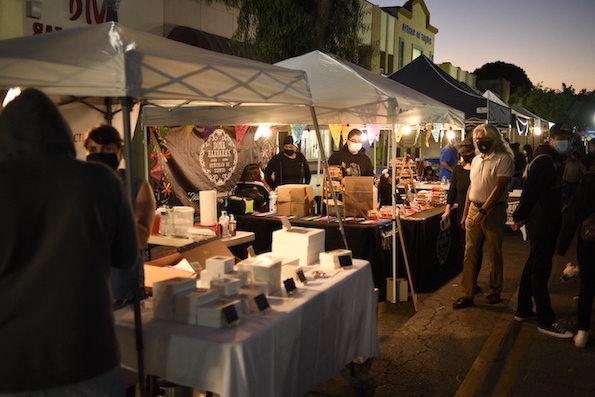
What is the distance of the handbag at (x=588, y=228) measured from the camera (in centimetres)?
478

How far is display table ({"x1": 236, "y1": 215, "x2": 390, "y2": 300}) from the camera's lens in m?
6.34

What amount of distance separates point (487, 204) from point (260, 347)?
159 inches

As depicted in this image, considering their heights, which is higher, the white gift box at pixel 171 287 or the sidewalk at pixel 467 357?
the white gift box at pixel 171 287

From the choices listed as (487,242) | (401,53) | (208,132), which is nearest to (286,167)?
(208,132)

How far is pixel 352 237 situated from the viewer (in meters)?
6.40

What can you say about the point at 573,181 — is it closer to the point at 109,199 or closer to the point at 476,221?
the point at 476,221

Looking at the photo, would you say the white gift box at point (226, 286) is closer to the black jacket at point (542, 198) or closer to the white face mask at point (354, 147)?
the black jacket at point (542, 198)

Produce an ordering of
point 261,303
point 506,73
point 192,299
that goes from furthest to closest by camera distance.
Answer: point 506,73 < point 261,303 < point 192,299

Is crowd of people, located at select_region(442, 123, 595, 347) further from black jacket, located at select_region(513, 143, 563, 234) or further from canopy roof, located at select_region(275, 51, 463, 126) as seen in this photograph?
canopy roof, located at select_region(275, 51, 463, 126)

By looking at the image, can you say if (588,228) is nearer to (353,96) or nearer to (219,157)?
(353,96)

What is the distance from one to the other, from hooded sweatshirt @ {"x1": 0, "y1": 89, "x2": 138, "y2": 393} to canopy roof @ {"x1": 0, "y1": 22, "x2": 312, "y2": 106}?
876 mm

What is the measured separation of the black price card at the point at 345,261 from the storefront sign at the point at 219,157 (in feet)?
24.8

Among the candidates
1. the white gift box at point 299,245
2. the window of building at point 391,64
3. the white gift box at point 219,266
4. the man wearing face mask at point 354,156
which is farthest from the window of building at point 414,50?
the white gift box at point 219,266

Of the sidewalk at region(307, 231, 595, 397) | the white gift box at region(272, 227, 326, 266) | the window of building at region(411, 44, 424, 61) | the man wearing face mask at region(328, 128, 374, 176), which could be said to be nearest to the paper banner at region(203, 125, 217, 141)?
the man wearing face mask at region(328, 128, 374, 176)
